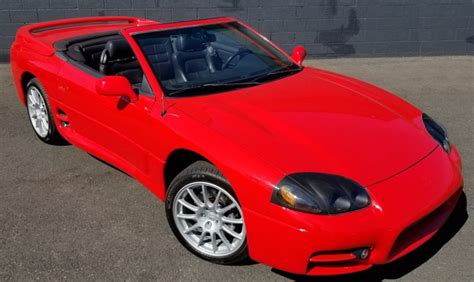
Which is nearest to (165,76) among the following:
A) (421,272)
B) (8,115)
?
(421,272)

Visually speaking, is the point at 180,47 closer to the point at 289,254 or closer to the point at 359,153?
the point at 359,153

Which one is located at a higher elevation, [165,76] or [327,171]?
[165,76]

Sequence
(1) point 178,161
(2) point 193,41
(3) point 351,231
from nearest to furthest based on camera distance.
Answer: (3) point 351,231 → (1) point 178,161 → (2) point 193,41

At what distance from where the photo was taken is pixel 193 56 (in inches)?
149

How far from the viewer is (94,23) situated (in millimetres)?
5758

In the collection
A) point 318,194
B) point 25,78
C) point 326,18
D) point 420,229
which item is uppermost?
point 326,18

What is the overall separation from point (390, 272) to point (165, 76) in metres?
2.06

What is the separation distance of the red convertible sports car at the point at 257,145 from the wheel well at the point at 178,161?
0.5 inches

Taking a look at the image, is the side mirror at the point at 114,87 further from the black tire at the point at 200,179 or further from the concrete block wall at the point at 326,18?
the concrete block wall at the point at 326,18

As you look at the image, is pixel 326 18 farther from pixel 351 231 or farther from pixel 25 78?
pixel 351 231

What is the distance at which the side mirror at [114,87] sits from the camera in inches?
132

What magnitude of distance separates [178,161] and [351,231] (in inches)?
52.0

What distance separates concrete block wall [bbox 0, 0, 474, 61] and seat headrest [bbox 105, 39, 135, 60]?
429 cm

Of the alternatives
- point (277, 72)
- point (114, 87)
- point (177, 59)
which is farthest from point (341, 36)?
point (114, 87)
